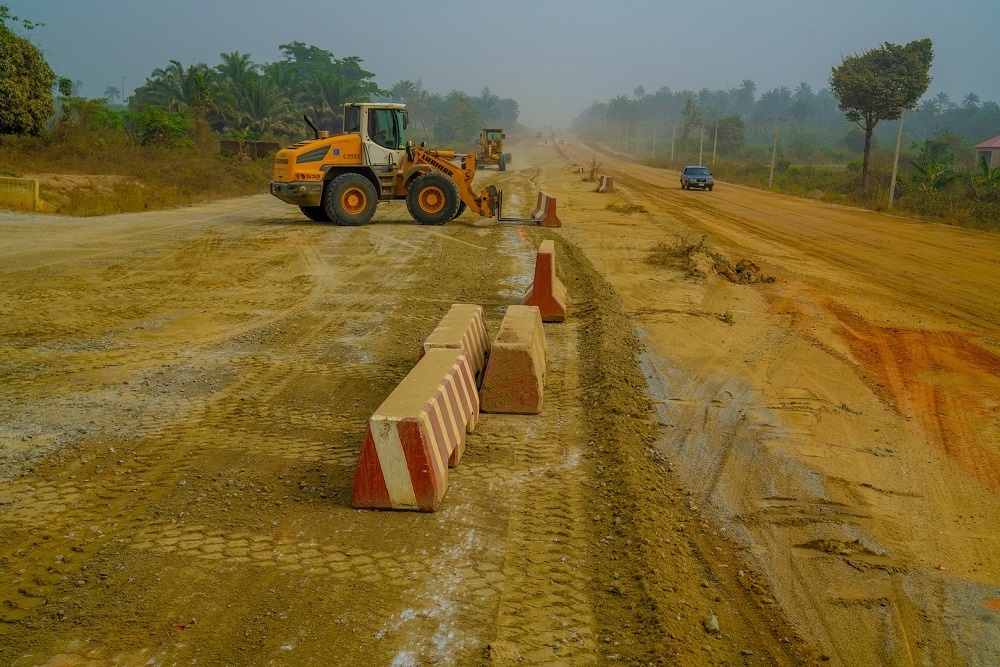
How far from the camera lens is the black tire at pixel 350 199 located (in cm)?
1933

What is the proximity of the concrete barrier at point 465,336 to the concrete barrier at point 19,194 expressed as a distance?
18.1 m

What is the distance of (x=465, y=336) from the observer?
779 cm

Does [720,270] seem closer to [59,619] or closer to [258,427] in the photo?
[258,427]

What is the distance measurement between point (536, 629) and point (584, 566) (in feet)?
2.35

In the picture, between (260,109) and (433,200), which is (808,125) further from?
(433,200)

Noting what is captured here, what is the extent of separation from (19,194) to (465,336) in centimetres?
1932

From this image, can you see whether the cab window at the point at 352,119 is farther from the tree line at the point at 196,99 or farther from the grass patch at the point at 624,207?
the grass patch at the point at 624,207

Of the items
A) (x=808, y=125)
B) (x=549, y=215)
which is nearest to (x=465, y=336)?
(x=549, y=215)

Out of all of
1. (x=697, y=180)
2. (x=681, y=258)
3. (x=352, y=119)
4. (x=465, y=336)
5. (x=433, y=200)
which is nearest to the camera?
(x=465, y=336)

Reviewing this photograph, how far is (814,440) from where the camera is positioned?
698 centimetres

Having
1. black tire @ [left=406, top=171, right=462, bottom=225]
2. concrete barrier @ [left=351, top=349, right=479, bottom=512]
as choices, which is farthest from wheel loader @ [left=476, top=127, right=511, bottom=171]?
concrete barrier @ [left=351, top=349, right=479, bottom=512]

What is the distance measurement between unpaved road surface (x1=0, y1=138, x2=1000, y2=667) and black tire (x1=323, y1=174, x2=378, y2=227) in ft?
21.9

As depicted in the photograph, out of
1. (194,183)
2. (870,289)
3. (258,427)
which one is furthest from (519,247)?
(194,183)

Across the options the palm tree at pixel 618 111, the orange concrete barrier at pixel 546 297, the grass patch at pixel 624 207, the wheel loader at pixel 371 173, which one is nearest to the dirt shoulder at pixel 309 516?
the orange concrete barrier at pixel 546 297
